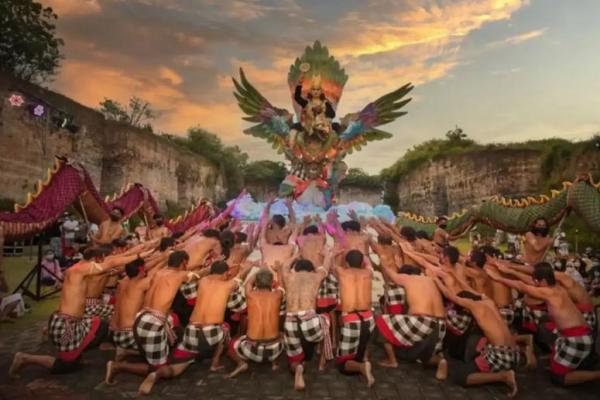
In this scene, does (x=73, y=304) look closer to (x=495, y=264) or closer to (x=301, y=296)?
(x=301, y=296)

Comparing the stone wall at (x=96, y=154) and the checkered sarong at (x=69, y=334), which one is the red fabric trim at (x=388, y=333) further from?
the stone wall at (x=96, y=154)

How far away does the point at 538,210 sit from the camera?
802 centimetres

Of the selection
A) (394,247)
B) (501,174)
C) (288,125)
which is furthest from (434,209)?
(394,247)

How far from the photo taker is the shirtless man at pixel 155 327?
14.7 ft

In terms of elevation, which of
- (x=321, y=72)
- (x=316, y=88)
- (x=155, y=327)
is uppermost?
(x=321, y=72)

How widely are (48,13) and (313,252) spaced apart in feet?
73.7

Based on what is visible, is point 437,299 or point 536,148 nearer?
point 437,299

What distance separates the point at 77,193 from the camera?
8.40 metres

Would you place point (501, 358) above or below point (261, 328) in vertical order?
below

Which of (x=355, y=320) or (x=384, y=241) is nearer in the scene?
(x=355, y=320)

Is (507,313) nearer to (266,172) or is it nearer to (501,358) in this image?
(501,358)

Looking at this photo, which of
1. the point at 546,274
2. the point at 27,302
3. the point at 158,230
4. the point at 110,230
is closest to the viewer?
the point at 546,274

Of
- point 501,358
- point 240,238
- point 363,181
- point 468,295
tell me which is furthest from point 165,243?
point 363,181

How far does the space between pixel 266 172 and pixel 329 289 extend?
1568 inches
